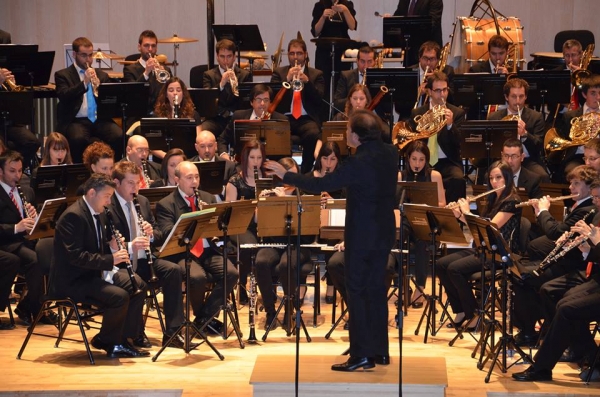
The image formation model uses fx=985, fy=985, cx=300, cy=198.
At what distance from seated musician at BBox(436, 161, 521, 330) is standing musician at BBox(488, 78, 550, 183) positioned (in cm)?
157

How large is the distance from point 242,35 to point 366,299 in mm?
5247

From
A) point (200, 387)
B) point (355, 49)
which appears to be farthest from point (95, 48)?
point (200, 387)

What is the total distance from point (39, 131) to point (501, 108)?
4.88 metres

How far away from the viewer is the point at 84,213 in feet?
21.4

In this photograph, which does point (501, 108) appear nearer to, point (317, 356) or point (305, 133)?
point (305, 133)

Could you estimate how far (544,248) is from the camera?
6.96 meters

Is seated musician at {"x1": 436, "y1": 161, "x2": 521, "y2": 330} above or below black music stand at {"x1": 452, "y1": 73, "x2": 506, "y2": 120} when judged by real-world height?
below

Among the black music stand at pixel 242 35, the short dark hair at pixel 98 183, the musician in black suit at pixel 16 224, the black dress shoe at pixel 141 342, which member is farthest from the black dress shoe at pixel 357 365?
the black music stand at pixel 242 35

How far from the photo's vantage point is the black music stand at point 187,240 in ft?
21.1

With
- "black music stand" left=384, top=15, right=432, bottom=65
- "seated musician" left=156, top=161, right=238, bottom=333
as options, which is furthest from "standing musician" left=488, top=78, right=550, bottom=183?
"seated musician" left=156, top=161, right=238, bottom=333

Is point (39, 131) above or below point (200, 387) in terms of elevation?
above

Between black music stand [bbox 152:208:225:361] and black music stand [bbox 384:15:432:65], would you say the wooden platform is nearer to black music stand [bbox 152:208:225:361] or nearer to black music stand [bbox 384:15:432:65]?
black music stand [bbox 152:208:225:361]

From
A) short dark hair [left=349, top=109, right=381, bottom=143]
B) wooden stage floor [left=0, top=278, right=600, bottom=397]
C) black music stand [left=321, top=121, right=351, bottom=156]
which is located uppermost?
short dark hair [left=349, top=109, right=381, bottom=143]

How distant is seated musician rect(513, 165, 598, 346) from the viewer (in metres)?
6.66
